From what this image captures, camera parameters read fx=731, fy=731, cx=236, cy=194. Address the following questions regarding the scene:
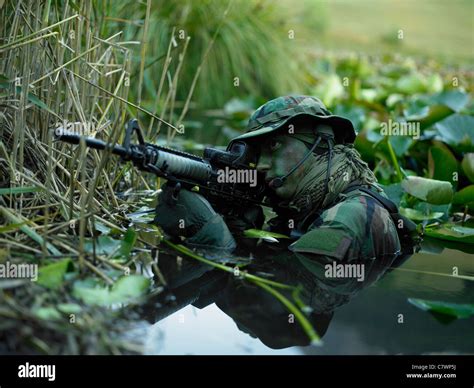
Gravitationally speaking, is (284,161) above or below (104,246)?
above

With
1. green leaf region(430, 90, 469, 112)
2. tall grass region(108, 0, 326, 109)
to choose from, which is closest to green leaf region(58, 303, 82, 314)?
green leaf region(430, 90, 469, 112)

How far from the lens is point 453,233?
123 inches

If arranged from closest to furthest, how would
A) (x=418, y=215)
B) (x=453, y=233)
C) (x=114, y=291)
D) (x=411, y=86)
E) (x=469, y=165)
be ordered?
(x=114, y=291) < (x=453, y=233) < (x=418, y=215) < (x=469, y=165) < (x=411, y=86)

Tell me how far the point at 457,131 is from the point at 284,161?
171cm

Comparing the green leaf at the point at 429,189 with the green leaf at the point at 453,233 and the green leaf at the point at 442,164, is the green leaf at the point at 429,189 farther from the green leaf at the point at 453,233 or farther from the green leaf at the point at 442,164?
the green leaf at the point at 442,164

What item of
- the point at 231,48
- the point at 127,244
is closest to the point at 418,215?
the point at 127,244

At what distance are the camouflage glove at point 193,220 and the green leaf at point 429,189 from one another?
97 centimetres

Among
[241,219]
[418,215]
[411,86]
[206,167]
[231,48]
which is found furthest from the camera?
[411,86]

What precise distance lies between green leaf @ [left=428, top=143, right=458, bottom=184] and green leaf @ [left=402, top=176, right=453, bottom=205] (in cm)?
50

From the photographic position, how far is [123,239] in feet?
8.17

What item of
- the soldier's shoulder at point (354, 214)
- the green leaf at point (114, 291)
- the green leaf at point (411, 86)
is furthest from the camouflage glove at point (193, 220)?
the green leaf at point (411, 86)

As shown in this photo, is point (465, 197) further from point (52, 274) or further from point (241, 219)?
point (52, 274)

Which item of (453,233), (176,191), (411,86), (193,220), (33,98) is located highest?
(411,86)
